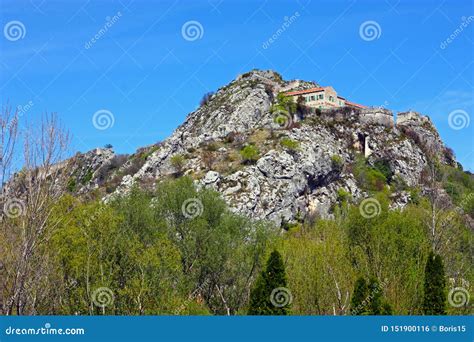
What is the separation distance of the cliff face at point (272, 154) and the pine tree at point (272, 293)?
4195 cm

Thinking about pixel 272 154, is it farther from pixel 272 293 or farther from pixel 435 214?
pixel 272 293

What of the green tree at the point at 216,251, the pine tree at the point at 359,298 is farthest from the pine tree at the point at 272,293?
the green tree at the point at 216,251

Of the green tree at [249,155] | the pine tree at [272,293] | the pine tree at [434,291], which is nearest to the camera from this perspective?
the pine tree at [272,293]

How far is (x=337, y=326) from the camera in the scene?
44.1ft

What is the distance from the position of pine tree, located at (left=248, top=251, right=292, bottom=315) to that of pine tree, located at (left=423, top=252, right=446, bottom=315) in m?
6.19

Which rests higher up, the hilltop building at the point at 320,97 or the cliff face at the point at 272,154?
the hilltop building at the point at 320,97

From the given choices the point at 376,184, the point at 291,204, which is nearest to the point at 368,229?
the point at 291,204

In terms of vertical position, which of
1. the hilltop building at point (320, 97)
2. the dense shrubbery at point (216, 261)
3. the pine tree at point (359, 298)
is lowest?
the pine tree at point (359, 298)

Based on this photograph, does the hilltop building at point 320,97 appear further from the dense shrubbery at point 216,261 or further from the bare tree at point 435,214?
the bare tree at point 435,214

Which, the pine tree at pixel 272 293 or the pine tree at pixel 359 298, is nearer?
the pine tree at pixel 272 293

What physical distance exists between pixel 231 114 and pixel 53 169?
279 ft

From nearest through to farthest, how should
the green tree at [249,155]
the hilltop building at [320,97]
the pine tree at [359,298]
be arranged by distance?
1. the pine tree at [359,298]
2. the green tree at [249,155]
3. the hilltop building at [320,97]

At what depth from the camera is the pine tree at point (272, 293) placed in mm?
21266

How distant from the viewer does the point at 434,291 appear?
23.3 metres
